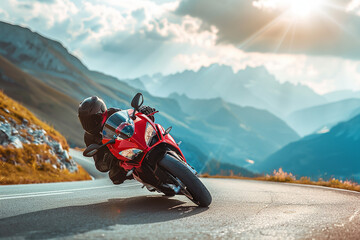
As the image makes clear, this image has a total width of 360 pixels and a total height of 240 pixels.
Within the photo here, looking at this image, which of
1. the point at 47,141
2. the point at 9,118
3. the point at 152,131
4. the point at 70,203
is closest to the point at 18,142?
the point at 9,118

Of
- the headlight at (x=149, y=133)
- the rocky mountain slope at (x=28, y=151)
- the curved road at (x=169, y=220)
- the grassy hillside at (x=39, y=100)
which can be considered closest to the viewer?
the curved road at (x=169, y=220)

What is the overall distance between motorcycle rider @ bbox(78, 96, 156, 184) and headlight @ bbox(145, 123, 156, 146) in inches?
30.0

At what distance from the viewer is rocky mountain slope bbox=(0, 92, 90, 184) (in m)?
12.9

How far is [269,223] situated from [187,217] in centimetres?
102

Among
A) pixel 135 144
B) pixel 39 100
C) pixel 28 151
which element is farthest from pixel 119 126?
pixel 39 100

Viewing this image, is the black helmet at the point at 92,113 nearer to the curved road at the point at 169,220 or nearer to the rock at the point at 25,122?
the curved road at the point at 169,220

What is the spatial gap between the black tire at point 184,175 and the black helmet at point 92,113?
1.43m

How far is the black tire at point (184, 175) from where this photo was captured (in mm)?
4910

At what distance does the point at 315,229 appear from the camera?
3846 mm

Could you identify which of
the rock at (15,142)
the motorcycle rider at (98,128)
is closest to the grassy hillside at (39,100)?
the rock at (15,142)

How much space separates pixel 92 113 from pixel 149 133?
3.39 feet

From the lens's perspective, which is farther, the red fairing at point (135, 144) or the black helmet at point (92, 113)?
the black helmet at point (92, 113)

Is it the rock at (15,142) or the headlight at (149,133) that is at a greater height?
the headlight at (149,133)

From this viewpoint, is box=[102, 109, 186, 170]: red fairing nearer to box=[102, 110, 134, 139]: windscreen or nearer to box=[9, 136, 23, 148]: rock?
box=[102, 110, 134, 139]: windscreen
